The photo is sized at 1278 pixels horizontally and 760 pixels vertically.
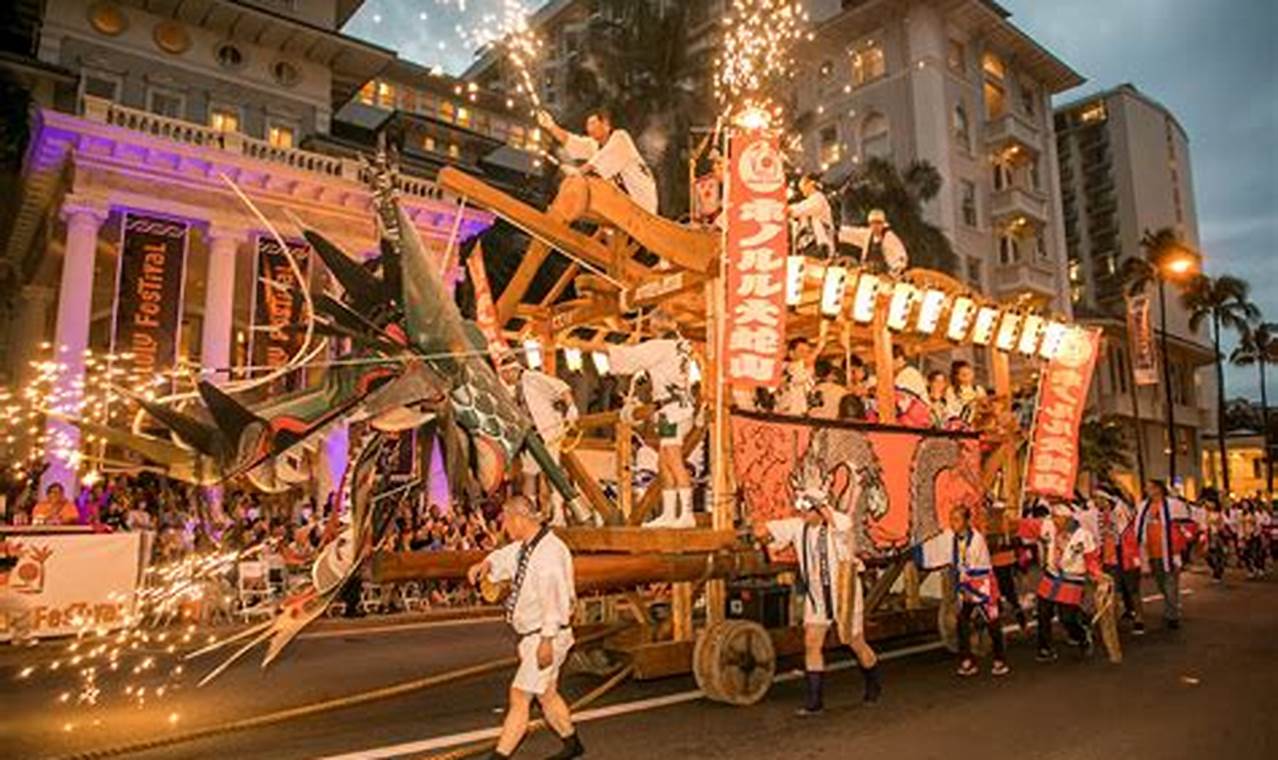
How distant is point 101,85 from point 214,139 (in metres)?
5.41

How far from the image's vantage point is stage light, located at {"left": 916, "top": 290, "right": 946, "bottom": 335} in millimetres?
11031

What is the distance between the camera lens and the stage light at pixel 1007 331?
12.3 metres

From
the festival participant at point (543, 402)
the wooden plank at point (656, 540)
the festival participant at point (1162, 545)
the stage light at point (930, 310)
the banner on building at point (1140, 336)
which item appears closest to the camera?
the wooden plank at point (656, 540)

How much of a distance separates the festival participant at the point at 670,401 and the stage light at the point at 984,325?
5.36 m

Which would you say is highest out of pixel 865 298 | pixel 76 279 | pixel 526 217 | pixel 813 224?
pixel 76 279

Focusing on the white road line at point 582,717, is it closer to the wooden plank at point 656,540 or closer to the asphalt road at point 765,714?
the asphalt road at point 765,714

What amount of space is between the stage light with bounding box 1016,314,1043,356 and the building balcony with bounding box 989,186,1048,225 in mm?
29476

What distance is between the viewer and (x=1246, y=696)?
8.09 m

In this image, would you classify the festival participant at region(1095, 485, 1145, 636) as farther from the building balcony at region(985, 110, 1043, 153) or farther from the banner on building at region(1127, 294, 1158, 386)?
the building balcony at region(985, 110, 1043, 153)

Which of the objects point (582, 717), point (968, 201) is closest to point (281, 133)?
point (582, 717)

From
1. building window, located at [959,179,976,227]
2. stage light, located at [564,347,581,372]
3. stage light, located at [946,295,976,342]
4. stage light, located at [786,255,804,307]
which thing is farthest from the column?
building window, located at [959,179,976,227]

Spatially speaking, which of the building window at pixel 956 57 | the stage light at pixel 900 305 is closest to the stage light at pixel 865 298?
the stage light at pixel 900 305

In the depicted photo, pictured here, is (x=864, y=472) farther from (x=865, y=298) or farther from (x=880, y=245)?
(x=880, y=245)

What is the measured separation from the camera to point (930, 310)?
11141 millimetres
